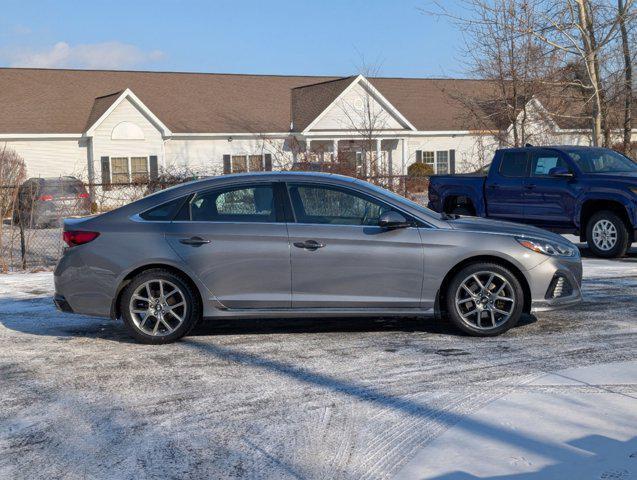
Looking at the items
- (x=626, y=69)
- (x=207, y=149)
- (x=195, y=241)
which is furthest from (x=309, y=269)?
(x=207, y=149)

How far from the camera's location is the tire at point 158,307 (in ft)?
25.1

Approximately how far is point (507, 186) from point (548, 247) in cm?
647

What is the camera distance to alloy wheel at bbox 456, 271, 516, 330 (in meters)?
7.61

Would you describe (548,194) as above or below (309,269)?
above

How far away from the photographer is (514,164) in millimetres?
14172

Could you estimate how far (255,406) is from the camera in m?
5.66

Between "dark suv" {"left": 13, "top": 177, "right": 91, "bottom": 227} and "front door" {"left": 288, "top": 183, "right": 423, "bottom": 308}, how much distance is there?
8.44 m

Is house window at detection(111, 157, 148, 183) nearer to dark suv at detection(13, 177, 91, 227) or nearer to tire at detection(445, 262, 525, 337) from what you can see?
dark suv at detection(13, 177, 91, 227)

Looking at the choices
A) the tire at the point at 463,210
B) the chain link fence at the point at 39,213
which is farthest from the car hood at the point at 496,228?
the chain link fence at the point at 39,213

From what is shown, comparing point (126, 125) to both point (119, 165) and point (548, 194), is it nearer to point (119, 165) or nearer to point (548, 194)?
point (119, 165)

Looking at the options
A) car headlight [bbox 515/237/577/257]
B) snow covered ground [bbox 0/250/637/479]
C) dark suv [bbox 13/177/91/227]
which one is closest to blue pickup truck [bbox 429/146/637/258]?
snow covered ground [bbox 0/250/637/479]

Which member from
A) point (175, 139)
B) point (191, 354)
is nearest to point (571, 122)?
point (175, 139)

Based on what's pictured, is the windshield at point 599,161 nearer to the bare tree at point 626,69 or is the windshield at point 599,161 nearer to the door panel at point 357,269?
the bare tree at point 626,69

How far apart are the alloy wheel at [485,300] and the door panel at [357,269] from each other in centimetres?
44
